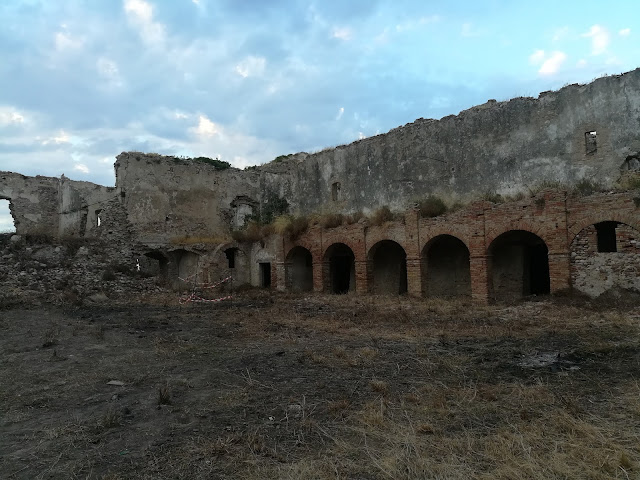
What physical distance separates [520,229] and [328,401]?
33.4 feet

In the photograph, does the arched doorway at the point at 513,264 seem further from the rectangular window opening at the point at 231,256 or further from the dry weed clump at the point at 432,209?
the rectangular window opening at the point at 231,256

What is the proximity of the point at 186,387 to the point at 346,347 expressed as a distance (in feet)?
10.4

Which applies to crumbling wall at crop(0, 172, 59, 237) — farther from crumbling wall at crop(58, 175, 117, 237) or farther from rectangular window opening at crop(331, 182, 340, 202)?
rectangular window opening at crop(331, 182, 340, 202)

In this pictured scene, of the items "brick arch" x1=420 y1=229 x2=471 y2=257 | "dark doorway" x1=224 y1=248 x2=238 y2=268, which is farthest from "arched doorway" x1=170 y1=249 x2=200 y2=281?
"brick arch" x1=420 y1=229 x2=471 y2=257

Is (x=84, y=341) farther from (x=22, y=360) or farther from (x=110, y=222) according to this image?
(x=110, y=222)

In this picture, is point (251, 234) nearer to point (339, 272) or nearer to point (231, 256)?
point (231, 256)

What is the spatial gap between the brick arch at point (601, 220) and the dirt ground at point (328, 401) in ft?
8.10

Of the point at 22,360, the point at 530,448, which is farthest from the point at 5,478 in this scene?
the point at 22,360

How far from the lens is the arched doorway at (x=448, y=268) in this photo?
16.5 meters

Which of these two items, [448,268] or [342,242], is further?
[342,242]

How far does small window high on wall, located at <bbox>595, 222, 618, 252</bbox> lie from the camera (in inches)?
512

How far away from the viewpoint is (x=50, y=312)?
13.3 meters

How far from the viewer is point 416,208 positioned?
15.7 m

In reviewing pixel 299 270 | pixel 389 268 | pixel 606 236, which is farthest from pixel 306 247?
pixel 606 236
